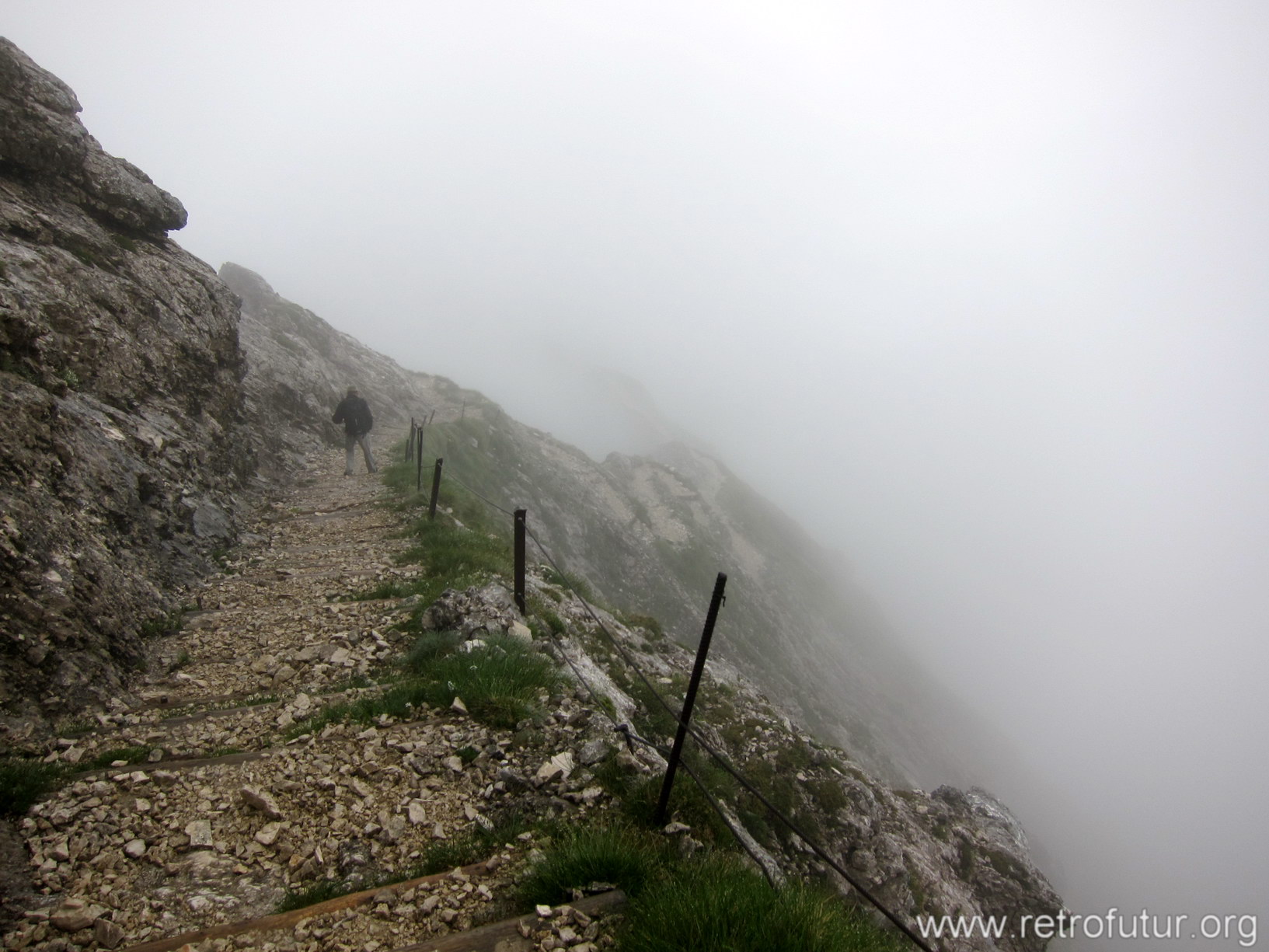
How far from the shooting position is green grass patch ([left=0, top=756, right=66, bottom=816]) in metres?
5.70

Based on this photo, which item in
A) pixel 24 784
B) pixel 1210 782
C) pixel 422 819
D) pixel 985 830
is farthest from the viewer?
pixel 1210 782

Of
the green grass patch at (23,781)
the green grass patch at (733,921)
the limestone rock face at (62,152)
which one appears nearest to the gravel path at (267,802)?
the green grass patch at (23,781)

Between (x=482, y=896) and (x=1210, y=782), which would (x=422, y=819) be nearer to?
(x=482, y=896)

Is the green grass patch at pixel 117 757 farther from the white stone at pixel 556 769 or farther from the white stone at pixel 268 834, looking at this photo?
the white stone at pixel 556 769

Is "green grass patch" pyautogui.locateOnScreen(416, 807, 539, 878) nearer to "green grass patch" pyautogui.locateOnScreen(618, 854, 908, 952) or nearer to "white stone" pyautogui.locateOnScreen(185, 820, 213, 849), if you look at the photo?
"green grass patch" pyautogui.locateOnScreen(618, 854, 908, 952)

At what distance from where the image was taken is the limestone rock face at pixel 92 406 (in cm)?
812

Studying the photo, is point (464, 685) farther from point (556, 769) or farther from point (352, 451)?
point (352, 451)

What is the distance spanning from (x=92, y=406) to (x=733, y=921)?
50.4ft

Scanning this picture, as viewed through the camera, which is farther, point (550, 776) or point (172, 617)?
point (172, 617)

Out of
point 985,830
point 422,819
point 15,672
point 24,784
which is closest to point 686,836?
point 422,819

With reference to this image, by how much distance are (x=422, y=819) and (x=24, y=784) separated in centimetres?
400

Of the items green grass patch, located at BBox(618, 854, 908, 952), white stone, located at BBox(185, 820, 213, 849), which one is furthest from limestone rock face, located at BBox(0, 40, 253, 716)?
green grass patch, located at BBox(618, 854, 908, 952)

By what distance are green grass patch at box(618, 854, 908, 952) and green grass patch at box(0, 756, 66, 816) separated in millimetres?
6167

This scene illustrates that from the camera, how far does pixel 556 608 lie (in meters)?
14.2
